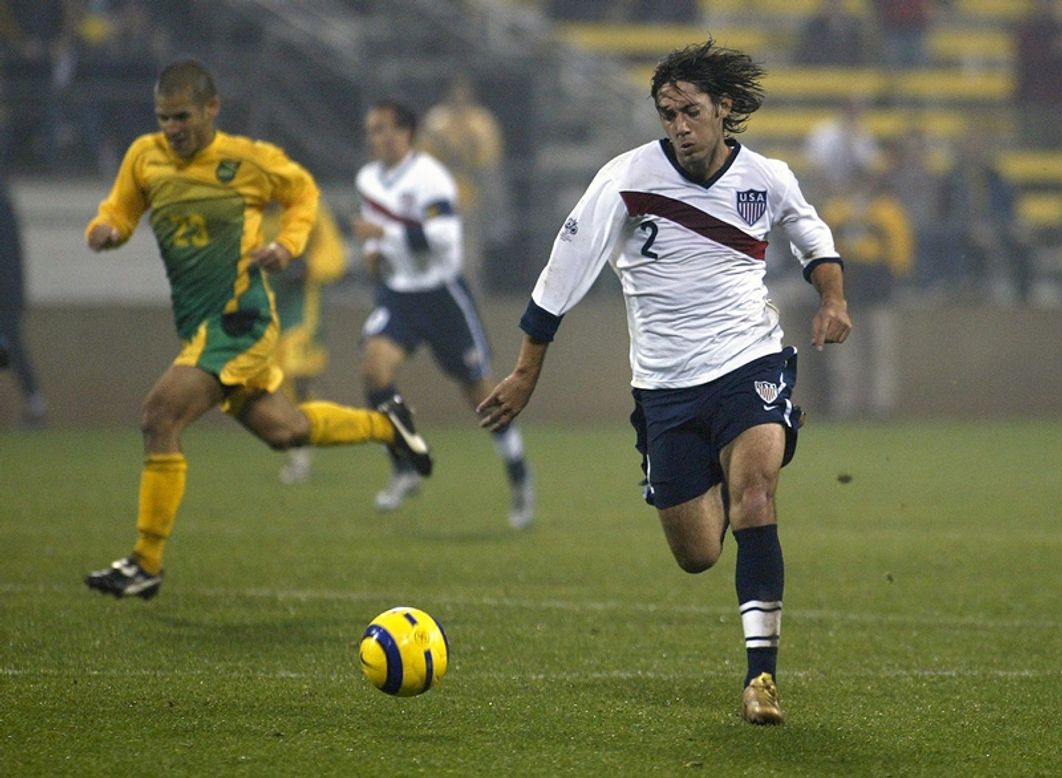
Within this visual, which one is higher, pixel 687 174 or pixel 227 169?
pixel 227 169

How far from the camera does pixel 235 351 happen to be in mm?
8047

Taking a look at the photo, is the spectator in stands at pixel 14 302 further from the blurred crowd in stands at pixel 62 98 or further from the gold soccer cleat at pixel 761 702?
the gold soccer cleat at pixel 761 702

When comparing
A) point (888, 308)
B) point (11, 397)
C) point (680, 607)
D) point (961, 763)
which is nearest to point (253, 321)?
point (680, 607)

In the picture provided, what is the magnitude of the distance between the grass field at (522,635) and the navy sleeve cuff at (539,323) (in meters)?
1.20

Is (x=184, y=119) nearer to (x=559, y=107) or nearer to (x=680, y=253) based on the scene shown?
(x=680, y=253)

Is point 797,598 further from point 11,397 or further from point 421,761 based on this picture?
point 11,397

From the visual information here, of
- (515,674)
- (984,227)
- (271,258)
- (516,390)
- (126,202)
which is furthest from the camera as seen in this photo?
(984,227)

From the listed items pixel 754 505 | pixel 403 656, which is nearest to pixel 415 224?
pixel 754 505

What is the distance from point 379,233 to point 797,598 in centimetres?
403

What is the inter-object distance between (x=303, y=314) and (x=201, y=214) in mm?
5768

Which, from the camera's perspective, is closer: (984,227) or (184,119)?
(184,119)

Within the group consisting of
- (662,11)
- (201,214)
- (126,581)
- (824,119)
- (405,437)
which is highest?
(662,11)

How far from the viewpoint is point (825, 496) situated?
12.8 metres

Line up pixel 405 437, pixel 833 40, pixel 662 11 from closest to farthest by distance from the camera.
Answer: pixel 405 437, pixel 662 11, pixel 833 40
